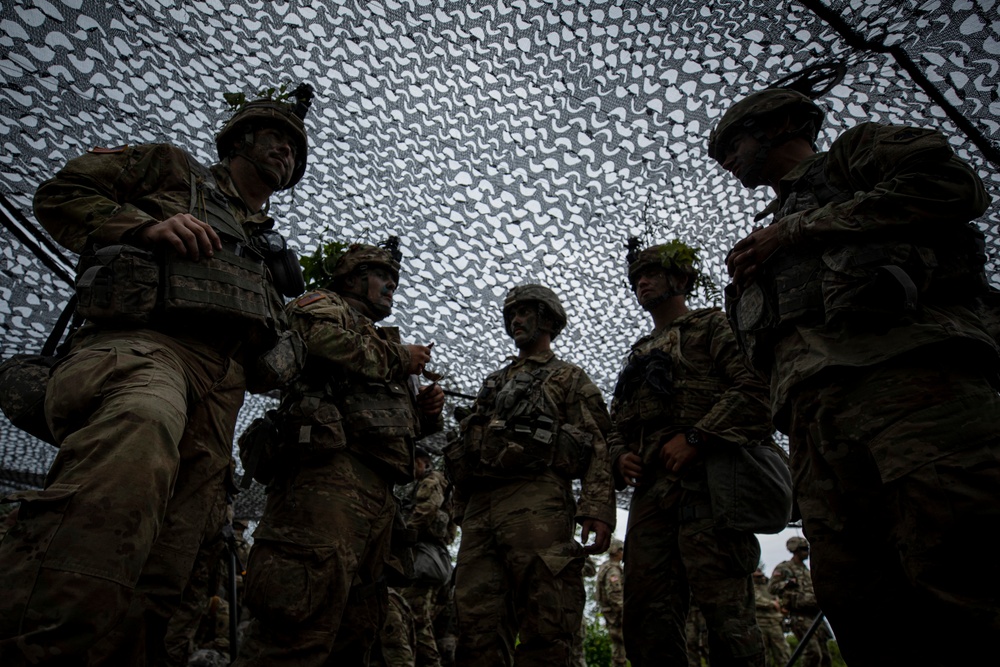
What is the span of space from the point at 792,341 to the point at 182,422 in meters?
1.90

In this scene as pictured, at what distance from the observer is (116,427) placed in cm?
146

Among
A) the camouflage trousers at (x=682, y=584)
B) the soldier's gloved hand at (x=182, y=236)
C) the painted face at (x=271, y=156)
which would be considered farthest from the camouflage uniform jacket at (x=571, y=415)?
the soldier's gloved hand at (x=182, y=236)

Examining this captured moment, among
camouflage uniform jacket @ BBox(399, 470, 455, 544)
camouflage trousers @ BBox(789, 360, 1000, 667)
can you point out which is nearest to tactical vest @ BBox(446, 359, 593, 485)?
camouflage trousers @ BBox(789, 360, 1000, 667)

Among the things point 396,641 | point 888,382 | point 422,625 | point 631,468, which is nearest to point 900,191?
point 888,382

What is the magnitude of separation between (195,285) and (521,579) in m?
2.10

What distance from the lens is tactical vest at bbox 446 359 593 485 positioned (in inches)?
130

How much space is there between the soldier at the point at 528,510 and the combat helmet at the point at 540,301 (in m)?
0.42

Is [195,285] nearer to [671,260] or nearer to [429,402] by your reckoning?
[429,402]

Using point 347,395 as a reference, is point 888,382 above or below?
below

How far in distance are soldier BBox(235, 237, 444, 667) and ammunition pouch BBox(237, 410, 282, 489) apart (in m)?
0.01

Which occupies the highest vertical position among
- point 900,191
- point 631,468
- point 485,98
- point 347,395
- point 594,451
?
point 485,98

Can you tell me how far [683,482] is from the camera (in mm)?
3029

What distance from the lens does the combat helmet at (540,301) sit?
415cm

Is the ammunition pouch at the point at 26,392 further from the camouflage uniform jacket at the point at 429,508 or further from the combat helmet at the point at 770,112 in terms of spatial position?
the camouflage uniform jacket at the point at 429,508
